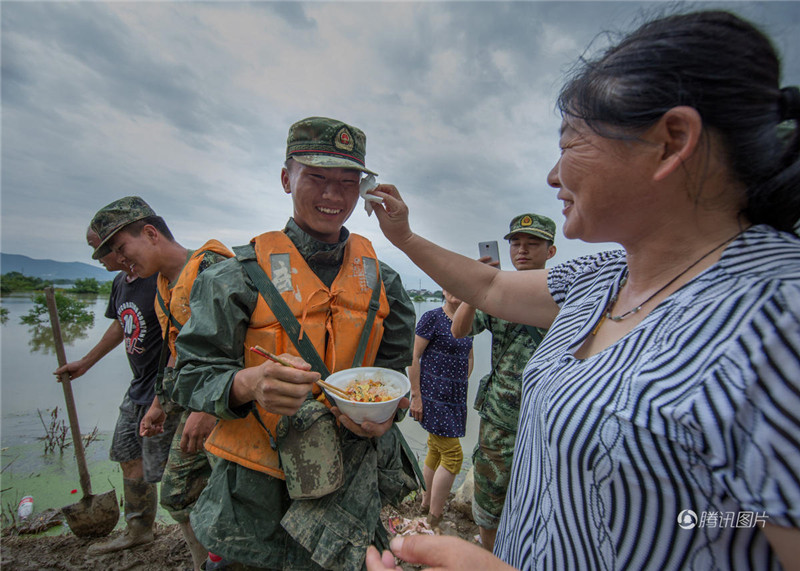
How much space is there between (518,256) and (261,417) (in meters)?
2.93

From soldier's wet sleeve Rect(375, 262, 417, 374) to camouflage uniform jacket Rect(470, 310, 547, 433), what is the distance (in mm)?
1270

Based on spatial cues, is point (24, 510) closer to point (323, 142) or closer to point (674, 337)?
point (323, 142)

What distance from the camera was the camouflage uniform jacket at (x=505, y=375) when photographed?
2.99 m

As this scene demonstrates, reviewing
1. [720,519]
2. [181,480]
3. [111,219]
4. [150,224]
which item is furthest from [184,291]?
[720,519]

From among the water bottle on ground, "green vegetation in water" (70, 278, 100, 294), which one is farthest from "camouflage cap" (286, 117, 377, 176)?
"green vegetation in water" (70, 278, 100, 294)

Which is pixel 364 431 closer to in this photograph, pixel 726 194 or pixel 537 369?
pixel 537 369

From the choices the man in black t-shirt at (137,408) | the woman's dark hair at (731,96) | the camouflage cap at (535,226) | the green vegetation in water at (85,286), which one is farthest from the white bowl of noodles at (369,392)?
the green vegetation in water at (85,286)

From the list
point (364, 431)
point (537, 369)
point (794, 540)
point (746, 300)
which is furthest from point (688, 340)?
point (364, 431)

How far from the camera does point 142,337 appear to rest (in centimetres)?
342

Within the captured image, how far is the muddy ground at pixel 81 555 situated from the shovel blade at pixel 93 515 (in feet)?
0.30

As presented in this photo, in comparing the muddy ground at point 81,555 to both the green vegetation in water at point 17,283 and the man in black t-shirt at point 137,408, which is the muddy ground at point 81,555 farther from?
the green vegetation in water at point 17,283

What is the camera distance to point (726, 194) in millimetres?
864

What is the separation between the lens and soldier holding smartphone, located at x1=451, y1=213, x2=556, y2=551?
9.74 feet

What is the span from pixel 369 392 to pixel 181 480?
2181 millimetres
